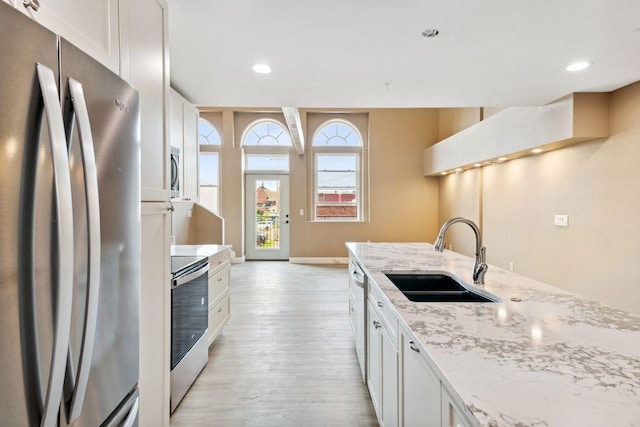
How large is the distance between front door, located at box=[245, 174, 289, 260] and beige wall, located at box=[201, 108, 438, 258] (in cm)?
29

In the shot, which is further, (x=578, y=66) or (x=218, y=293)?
(x=218, y=293)

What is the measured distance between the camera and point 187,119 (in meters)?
3.11

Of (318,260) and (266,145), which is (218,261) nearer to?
(318,260)

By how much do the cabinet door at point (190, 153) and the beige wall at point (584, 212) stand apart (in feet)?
13.6

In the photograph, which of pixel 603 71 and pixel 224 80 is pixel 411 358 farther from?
pixel 603 71

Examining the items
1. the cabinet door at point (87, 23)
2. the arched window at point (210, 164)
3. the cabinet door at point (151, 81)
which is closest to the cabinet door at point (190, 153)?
the cabinet door at point (151, 81)

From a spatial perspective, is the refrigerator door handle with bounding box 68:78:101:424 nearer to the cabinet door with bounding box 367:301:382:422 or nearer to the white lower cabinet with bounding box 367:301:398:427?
the white lower cabinet with bounding box 367:301:398:427


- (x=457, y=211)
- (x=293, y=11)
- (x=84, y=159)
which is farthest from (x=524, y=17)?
(x=457, y=211)

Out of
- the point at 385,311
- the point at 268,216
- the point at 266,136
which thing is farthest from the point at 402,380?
the point at 266,136

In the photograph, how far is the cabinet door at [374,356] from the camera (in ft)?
5.68

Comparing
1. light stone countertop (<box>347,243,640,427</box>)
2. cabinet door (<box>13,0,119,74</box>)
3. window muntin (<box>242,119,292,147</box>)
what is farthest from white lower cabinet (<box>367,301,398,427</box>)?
window muntin (<box>242,119,292,147</box>)

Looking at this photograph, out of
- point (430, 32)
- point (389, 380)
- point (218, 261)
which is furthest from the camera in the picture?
point (218, 261)

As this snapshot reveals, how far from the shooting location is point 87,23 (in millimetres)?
1038

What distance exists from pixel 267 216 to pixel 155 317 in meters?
5.88
